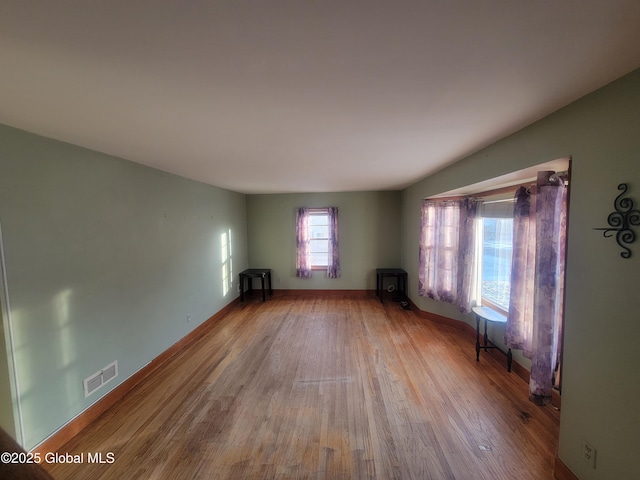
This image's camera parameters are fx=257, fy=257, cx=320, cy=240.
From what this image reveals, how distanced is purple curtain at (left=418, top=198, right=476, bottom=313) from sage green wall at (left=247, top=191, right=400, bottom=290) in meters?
1.36

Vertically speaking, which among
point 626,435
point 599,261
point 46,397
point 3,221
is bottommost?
point 46,397

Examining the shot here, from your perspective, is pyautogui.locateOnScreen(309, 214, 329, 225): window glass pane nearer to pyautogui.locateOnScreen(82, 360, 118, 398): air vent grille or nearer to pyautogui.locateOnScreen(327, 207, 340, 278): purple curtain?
pyautogui.locateOnScreen(327, 207, 340, 278): purple curtain

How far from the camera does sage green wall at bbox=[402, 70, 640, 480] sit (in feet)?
3.90

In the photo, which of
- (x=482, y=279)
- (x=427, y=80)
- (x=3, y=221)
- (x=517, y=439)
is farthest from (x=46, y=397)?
(x=482, y=279)

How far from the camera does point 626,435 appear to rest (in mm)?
1224

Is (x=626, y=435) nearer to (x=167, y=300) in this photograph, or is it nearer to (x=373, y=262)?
(x=167, y=300)

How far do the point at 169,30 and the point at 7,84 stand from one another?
0.91 meters

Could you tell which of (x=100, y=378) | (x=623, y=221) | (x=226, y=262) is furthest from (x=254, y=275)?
(x=623, y=221)

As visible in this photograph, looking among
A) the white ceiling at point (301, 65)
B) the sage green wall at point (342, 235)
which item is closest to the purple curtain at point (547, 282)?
the white ceiling at point (301, 65)

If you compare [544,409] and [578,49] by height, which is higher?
[578,49]

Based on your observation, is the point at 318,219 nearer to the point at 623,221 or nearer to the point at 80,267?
the point at 80,267

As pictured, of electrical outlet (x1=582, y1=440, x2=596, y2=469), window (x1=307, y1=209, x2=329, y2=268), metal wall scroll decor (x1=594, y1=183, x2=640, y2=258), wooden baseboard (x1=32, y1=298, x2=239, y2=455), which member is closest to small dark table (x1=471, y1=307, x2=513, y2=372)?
electrical outlet (x1=582, y1=440, x2=596, y2=469)

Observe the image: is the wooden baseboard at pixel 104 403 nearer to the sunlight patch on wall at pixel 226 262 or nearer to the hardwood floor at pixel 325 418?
the hardwood floor at pixel 325 418

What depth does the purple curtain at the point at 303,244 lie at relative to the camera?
5.29 m
